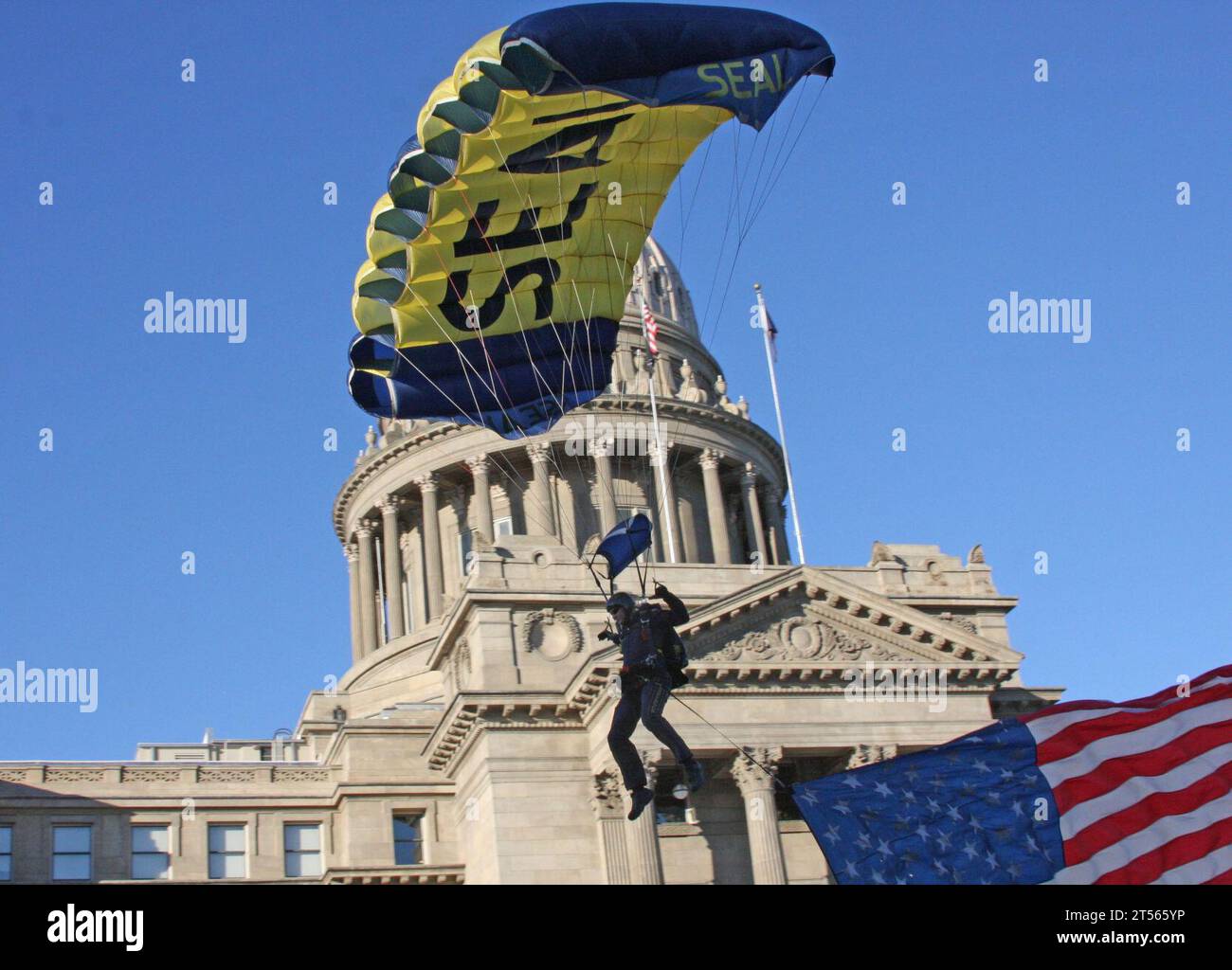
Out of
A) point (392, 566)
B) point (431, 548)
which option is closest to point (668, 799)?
point (431, 548)

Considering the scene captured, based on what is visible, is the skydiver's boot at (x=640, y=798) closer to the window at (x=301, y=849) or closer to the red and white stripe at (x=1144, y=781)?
the red and white stripe at (x=1144, y=781)

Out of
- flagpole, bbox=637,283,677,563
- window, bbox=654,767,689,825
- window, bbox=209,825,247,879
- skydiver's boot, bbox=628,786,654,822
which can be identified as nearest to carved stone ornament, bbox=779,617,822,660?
window, bbox=654,767,689,825

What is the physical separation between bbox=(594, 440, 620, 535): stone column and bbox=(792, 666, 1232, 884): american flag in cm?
3734

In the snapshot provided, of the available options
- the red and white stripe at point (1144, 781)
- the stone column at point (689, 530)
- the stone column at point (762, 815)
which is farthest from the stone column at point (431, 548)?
the red and white stripe at point (1144, 781)

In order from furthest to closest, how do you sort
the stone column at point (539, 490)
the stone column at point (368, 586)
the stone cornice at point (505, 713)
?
the stone column at point (368, 586), the stone column at point (539, 490), the stone cornice at point (505, 713)

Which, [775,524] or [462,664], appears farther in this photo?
[775,524]

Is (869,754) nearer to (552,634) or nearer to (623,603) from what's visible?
(552,634)

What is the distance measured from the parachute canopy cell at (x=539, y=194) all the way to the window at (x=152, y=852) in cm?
2011

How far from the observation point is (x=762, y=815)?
4353cm

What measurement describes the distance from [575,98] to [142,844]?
89.4 ft

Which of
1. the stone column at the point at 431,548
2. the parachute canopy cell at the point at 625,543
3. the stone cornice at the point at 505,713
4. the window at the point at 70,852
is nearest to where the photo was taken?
the parachute canopy cell at the point at 625,543

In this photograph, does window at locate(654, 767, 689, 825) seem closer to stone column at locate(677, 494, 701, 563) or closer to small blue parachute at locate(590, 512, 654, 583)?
small blue parachute at locate(590, 512, 654, 583)

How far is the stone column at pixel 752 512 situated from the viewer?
69188mm

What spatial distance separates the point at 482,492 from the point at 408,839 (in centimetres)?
2090
